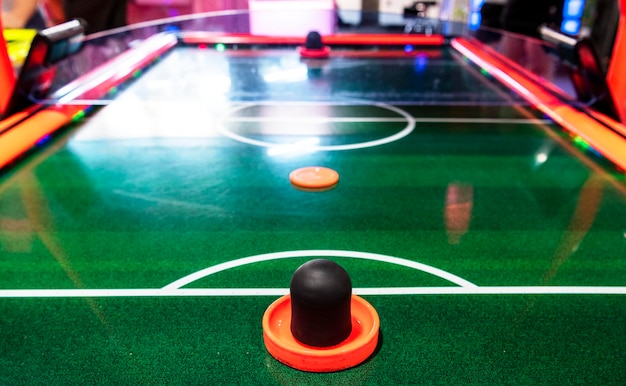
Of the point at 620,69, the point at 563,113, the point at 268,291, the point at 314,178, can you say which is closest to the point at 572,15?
the point at 620,69

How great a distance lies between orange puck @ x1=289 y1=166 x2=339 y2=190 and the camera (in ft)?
6.63

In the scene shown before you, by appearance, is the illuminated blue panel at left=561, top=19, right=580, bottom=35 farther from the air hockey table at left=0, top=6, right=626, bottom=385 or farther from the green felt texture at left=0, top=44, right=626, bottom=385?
the green felt texture at left=0, top=44, right=626, bottom=385

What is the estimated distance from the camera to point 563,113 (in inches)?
110

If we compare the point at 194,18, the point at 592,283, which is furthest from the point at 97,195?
the point at 194,18

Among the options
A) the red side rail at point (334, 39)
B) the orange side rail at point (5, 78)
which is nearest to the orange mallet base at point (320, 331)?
the orange side rail at point (5, 78)

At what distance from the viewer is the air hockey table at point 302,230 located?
1.15 m

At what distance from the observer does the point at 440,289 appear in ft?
4.54

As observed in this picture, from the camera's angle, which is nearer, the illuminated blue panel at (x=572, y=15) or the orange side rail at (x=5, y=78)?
the orange side rail at (x=5, y=78)

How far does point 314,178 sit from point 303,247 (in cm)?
52

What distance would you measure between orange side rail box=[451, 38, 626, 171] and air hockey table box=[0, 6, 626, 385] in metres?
0.02

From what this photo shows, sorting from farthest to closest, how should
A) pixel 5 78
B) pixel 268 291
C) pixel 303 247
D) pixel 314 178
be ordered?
pixel 5 78 → pixel 314 178 → pixel 303 247 → pixel 268 291

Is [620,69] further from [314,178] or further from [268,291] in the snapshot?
[268,291]

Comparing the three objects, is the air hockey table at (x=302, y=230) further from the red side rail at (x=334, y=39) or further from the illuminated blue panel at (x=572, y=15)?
the illuminated blue panel at (x=572, y=15)

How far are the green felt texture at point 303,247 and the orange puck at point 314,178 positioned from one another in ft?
0.15
